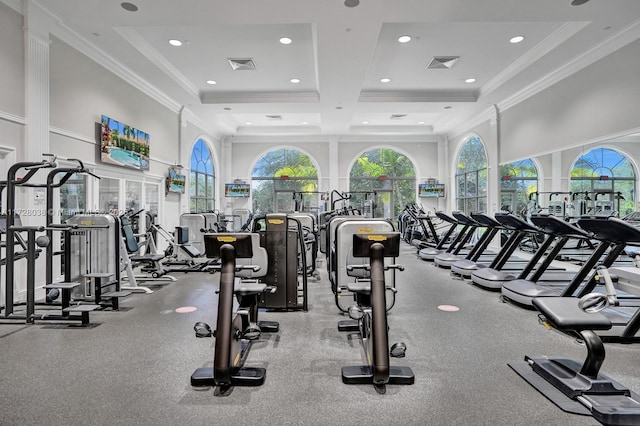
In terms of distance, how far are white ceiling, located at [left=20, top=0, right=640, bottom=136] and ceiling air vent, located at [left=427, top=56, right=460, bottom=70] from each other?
16 centimetres

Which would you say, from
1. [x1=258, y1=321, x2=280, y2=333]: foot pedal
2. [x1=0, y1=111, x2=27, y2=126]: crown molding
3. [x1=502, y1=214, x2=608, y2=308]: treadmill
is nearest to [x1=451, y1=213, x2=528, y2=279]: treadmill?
[x1=502, y1=214, x2=608, y2=308]: treadmill

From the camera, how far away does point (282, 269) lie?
407 cm

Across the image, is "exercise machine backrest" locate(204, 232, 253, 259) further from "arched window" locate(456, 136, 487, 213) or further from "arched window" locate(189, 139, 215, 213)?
"arched window" locate(456, 136, 487, 213)

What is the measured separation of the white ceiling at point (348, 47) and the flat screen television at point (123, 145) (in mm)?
1144

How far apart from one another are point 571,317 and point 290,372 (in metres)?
1.95

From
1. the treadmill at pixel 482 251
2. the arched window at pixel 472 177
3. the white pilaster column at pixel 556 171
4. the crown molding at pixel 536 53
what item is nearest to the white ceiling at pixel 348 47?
the crown molding at pixel 536 53

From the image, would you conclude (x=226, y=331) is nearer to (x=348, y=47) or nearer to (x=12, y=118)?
(x=12, y=118)

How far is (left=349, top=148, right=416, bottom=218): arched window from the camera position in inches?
557

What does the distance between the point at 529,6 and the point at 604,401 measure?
4707mm

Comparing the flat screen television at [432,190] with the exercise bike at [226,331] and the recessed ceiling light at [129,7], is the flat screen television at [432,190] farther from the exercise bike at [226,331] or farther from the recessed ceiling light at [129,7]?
the exercise bike at [226,331]

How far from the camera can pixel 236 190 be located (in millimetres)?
13508

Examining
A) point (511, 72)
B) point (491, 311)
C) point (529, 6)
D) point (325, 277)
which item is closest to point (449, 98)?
point (511, 72)

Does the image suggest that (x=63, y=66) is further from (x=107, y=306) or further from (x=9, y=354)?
(x=9, y=354)

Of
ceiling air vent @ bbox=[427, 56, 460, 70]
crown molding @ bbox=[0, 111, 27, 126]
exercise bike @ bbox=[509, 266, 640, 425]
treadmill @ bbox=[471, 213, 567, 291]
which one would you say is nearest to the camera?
exercise bike @ bbox=[509, 266, 640, 425]
